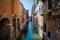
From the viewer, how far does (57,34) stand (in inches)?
230

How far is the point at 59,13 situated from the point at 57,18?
0.21 m

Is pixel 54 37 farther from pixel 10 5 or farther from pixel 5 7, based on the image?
pixel 10 5

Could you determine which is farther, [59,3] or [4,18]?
[4,18]

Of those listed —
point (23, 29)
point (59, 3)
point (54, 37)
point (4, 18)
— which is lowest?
point (23, 29)

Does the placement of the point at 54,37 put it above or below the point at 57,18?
below

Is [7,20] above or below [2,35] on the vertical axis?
above

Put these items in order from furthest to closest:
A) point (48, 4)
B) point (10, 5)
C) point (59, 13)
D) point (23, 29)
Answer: point (23, 29) < point (10, 5) < point (48, 4) < point (59, 13)

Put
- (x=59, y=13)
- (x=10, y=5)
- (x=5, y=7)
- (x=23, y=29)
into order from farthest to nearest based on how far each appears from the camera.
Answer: (x=23, y=29), (x=10, y=5), (x=5, y=7), (x=59, y=13)

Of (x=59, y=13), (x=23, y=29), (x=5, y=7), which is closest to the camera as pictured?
(x=59, y=13)

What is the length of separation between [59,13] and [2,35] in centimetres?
439

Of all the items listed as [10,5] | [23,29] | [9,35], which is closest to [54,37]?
[9,35]

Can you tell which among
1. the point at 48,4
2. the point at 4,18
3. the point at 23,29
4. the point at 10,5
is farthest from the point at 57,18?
the point at 23,29

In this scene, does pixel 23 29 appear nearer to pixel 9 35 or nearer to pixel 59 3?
pixel 9 35

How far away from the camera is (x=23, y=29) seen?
19.0 m
